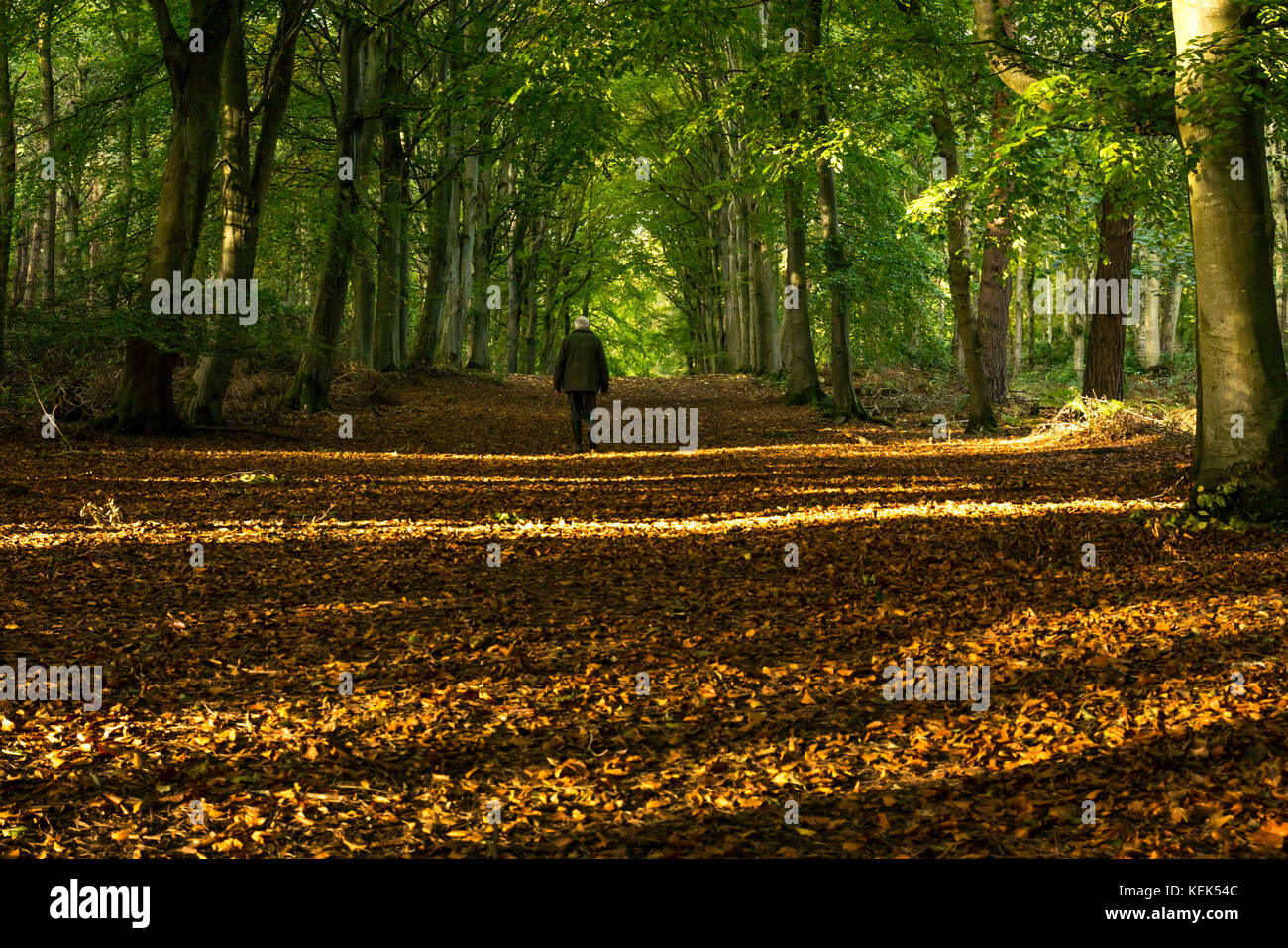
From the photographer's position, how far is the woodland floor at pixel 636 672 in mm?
3715

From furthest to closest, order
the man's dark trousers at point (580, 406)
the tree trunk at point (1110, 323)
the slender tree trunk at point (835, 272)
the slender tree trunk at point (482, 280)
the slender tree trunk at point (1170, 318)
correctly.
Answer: the slender tree trunk at point (1170, 318), the slender tree trunk at point (482, 280), the slender tree trunk at point (835, 272), the tree trunk at point (1110, 323), the man's dark trousers at point (580, 406)

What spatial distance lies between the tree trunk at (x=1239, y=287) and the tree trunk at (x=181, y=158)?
37.9 ft

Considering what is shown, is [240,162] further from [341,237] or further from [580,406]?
[580,406]

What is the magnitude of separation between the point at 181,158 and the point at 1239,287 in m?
12.4

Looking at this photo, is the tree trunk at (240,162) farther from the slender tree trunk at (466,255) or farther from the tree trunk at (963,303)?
the slender tree trunk at (466,255)

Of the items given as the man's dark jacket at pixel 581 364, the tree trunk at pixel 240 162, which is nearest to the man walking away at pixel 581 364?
the man's dark jacket at pixel 581 364

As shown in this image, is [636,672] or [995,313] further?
[995,313]

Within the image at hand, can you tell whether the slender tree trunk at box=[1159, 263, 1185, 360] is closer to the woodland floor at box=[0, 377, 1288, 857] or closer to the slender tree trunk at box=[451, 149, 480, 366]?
the slender tree trunk at box=[451, 149, 480, 366]

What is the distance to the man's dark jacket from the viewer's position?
15398 millimetres

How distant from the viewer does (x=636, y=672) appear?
547 centimetres

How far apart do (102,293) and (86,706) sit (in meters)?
10.4

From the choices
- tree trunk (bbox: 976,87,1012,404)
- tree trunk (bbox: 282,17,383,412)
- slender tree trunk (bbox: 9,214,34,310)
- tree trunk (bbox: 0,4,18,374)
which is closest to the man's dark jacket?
tree trunk (bbox: 282,17,383,412)

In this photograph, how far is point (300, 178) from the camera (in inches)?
753

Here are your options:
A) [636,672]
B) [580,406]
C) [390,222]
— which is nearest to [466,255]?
[390,222]
